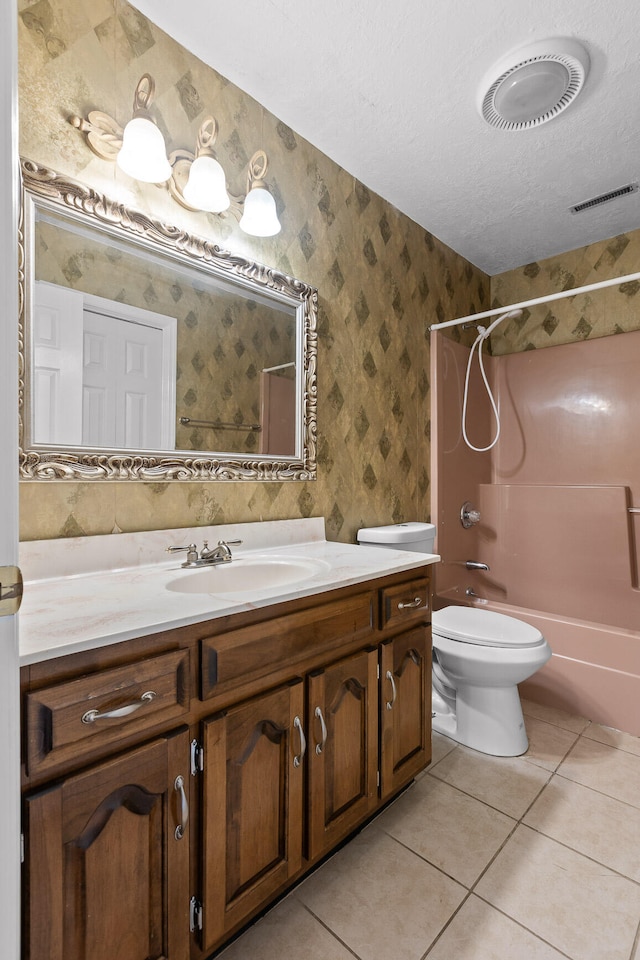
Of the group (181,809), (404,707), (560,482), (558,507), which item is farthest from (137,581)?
(560,482)

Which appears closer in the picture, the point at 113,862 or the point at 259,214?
the point at 113,862

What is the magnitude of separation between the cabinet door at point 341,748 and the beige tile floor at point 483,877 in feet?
0.54

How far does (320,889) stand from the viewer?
1256 mm

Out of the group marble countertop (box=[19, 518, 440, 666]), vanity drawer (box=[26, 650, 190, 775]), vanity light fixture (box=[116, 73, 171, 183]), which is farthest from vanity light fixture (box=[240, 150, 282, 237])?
vanity drawer (box=[26, 650, 190, 775])

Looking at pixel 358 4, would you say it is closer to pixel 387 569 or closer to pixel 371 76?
pixel 371 76

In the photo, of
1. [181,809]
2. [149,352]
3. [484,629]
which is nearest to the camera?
[181,809]

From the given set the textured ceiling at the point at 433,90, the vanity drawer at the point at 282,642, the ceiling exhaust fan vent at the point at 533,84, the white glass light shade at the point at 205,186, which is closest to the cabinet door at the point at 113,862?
the vanity drawer at the point at 282,642

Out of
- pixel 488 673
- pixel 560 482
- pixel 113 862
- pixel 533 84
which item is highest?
pixel 533 84

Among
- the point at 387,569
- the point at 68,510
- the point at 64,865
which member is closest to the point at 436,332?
the point at 387,569

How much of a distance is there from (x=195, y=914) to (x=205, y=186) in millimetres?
1821

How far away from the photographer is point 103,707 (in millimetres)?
782

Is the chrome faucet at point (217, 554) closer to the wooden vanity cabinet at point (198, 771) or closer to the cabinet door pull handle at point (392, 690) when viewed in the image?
the wooden vanity cabinet at point (198, 771)

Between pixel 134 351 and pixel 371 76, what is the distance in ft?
4.04

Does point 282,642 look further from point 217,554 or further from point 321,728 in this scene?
point 217,554
